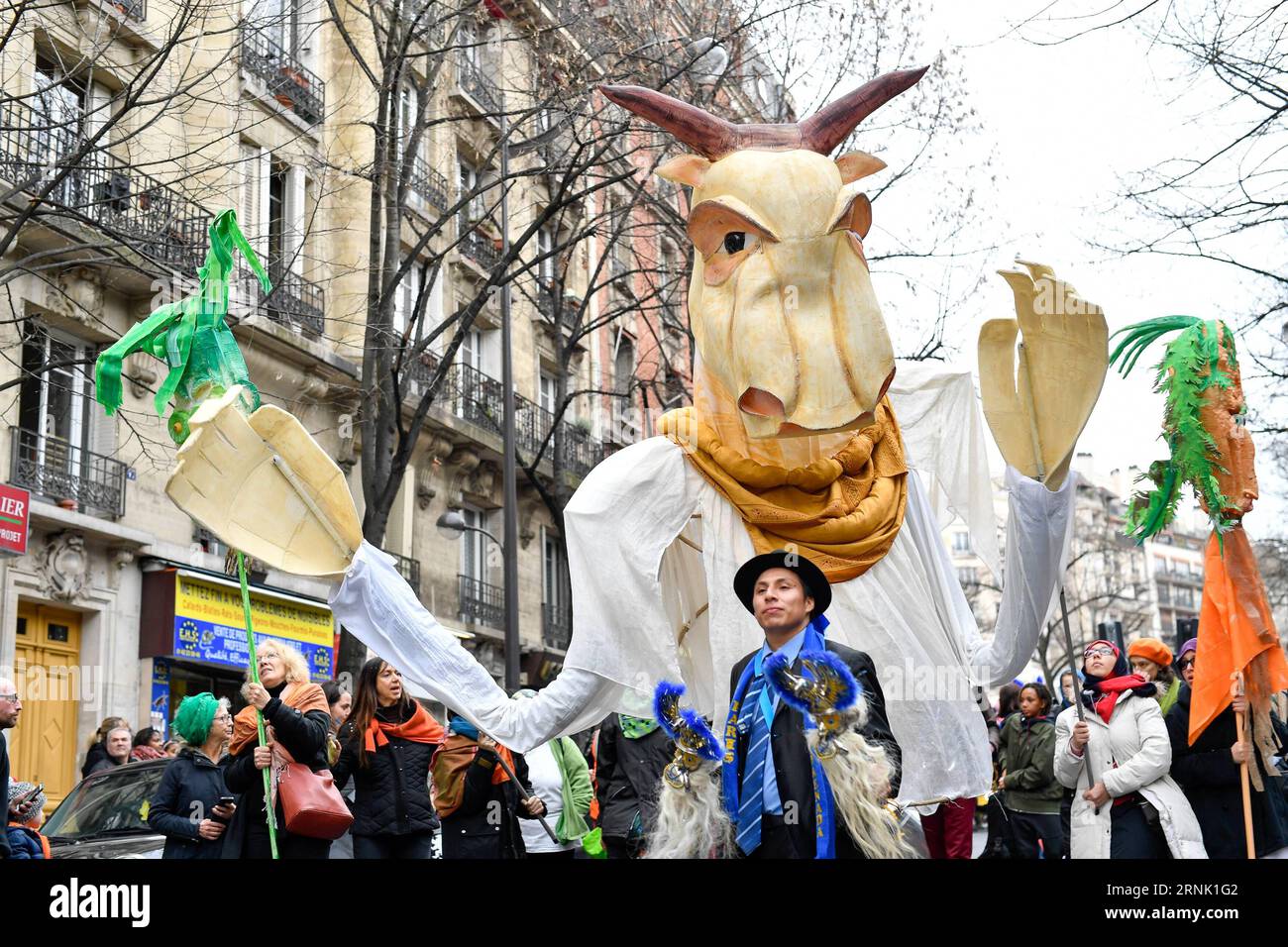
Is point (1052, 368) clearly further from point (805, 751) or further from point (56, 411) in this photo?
point (56, 411)

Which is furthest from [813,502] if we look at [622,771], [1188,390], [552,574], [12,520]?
[552,574]

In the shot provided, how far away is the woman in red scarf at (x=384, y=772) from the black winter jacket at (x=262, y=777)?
0.75 meters

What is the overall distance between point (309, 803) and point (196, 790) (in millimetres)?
841

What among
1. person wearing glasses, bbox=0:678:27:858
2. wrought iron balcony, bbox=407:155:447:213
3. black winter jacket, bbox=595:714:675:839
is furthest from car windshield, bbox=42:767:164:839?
wrought iron balcony, bbox=407:155:447:213

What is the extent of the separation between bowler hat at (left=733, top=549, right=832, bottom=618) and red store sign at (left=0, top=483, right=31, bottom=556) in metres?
8.67

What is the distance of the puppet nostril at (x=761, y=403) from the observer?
15.2ft

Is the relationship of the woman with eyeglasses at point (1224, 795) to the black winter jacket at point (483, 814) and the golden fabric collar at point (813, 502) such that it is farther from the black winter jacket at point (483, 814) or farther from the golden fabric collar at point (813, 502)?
the black winter jacket at point (483, 814)

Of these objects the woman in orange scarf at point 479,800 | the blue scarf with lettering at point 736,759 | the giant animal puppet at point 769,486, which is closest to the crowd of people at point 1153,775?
the giant animal puppet at point 769,486

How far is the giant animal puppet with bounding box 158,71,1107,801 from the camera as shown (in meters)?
4.55

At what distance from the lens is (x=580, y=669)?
482 centimetres

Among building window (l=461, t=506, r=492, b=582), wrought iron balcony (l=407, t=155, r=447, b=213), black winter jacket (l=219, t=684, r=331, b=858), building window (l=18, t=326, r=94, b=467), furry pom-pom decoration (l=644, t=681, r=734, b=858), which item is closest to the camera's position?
furry pom-pom decoration (l=644, t=681, r=734, b=858)

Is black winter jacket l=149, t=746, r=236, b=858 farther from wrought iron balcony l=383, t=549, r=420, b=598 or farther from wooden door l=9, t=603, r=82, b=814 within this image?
wrought iron balcony l=383, t=549, r=420, b=598
